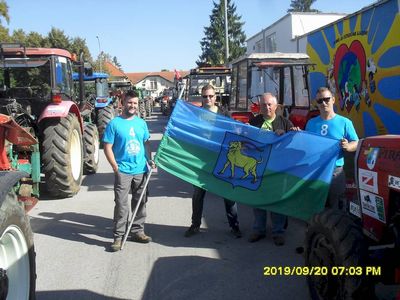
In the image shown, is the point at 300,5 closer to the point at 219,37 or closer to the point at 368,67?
the point at 219,37

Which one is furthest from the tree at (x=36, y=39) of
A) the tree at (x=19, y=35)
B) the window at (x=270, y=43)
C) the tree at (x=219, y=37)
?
the window at (x=270, y=43)

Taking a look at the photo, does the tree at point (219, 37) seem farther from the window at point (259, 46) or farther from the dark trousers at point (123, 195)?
the dark trousers at point (123, 195)

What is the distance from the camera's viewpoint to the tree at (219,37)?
5394cm

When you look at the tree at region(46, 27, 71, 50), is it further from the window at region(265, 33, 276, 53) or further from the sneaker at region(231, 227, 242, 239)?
the sneaker at region(231, 227, 242, 239)

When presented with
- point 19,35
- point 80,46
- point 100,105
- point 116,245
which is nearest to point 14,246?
point 116,245

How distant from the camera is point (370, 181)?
335 cm

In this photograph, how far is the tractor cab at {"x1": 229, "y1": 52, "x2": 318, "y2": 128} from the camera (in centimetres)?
996

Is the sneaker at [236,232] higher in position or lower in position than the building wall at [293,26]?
lower

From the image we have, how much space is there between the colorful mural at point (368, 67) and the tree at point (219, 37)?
144 ft

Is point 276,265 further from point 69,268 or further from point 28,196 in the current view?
point 28,196

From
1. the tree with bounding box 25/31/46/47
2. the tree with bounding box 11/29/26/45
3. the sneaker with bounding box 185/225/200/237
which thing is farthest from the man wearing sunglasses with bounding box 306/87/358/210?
the tree with bounding box 25/31/46/47

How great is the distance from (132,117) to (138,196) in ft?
3.19

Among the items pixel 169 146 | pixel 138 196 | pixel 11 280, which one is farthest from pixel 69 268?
pixel 169 146

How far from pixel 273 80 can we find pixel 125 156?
5552 millimetres
